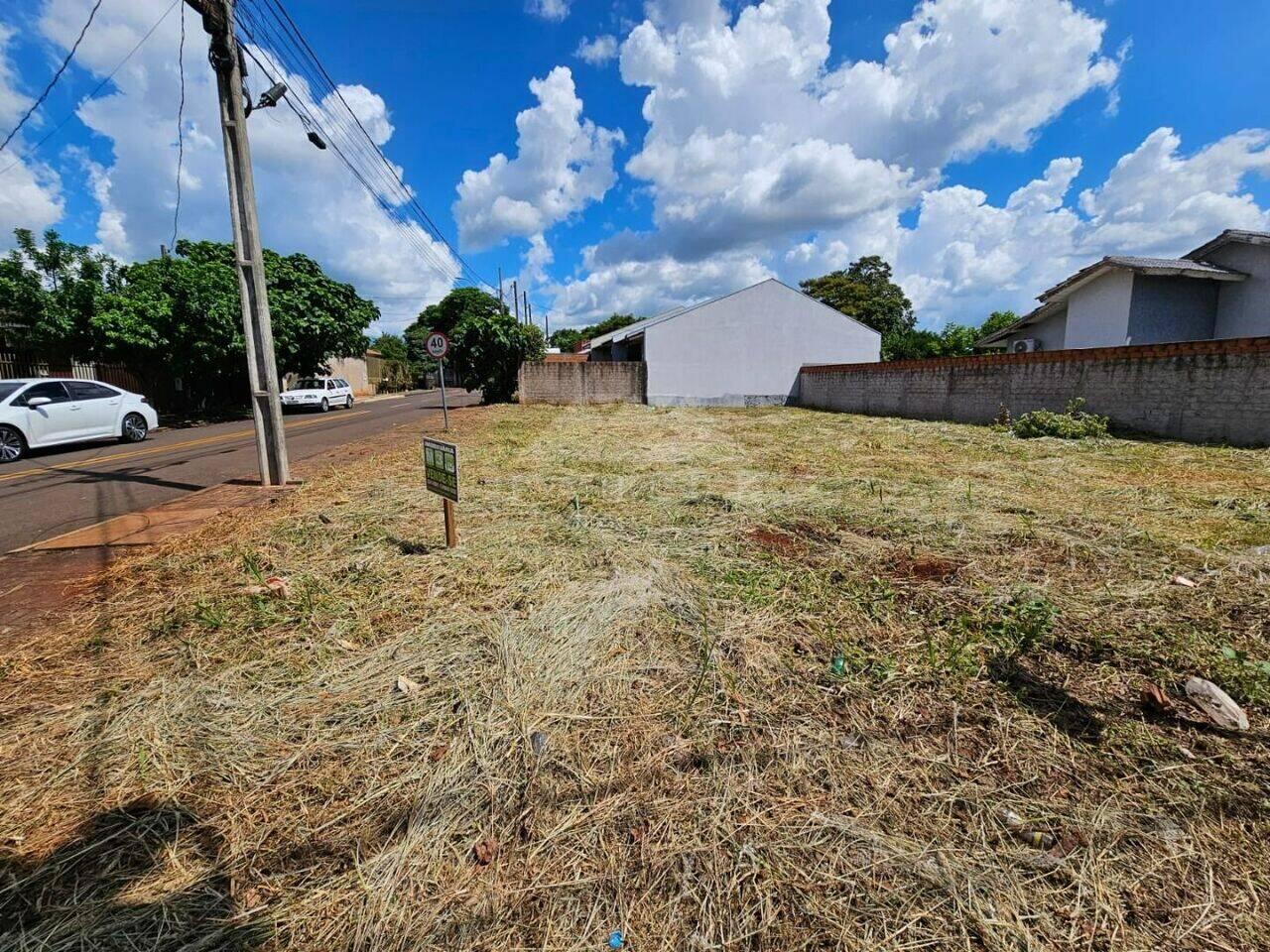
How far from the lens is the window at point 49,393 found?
8516 millimetres

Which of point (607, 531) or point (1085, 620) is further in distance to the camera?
point (607, 531)

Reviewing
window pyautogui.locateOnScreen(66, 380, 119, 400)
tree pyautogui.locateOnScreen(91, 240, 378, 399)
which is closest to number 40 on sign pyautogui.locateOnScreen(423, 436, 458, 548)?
window pyautogui.locateOnScreen(66, 380, 119, 400)

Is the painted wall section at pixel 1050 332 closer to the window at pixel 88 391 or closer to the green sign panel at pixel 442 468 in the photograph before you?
the green sign panel at pixel 442 468

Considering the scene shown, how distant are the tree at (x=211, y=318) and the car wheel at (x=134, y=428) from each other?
2.56 m

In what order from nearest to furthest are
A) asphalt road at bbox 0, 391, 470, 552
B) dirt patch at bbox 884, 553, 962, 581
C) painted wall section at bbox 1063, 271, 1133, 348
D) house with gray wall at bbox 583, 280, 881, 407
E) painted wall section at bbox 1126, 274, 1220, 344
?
dirt patch at bbox 884, 553, 962, 581 < asphalt road at bbox 0, 391, 470, 552 < painted wall section at bbox 1126, 274, 1220, 344 < painted wall section at bbox 1063, 271, 1133, 348 < house with gray wall at bbox 583, 280, 881, 407

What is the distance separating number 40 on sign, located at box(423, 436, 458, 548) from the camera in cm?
345

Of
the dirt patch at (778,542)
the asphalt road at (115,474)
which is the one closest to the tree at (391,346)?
the asphalt road at (115,474)

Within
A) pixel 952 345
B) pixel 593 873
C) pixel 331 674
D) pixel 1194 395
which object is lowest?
pixel 593 873

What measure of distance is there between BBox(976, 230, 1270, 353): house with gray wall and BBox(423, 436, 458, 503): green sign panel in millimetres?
16712

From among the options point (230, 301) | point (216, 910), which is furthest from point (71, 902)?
point (230, 301)

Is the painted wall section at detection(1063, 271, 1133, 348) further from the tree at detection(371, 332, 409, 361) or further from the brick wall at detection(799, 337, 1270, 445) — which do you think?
→ the tree at detection(371, 332, 409, 361)

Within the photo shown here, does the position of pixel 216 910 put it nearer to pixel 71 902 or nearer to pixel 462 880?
pixel 71 902

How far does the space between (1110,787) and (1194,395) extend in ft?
32.7

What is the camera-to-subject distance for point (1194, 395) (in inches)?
319
